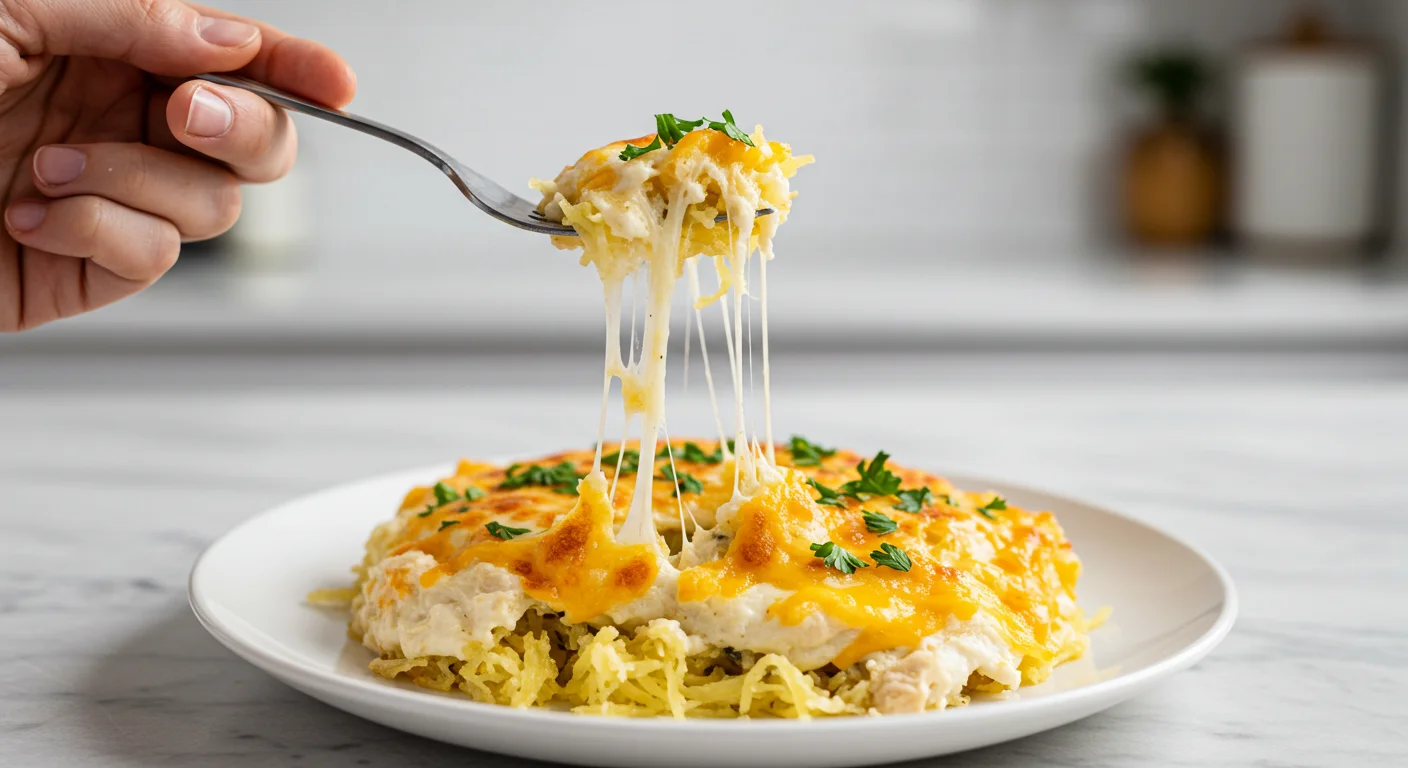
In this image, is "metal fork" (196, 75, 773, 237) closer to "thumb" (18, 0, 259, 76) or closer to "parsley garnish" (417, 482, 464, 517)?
"thumb" (18, 0, 259, 76)

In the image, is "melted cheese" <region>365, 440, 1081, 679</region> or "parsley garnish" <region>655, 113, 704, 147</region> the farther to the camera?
"parsley garnish" <region>655, 113, 704, 147</region>

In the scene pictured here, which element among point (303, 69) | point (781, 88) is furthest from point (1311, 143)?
point (303, 69)

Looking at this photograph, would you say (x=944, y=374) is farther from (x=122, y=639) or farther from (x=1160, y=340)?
(x=122, y=639)

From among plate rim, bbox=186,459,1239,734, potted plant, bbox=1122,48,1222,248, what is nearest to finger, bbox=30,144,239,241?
plate rim, bbox=186,459,1239,734

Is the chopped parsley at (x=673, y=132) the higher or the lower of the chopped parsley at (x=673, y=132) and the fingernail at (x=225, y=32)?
the lower

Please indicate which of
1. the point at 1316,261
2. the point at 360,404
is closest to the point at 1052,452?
the point at 360,404

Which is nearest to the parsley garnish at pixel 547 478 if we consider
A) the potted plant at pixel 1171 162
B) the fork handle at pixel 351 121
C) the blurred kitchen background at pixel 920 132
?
the fork handle at pixel 351 121

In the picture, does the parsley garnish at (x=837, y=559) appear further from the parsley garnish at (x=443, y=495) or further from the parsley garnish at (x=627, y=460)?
the parsley garnish at (x=443, y=495)
